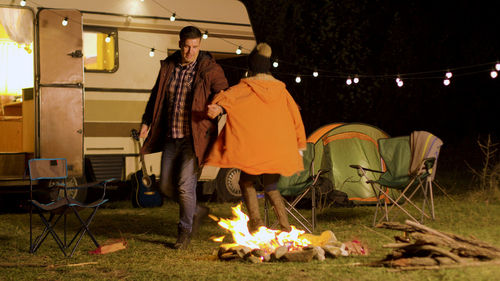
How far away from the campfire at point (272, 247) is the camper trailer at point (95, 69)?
3152 millimetres

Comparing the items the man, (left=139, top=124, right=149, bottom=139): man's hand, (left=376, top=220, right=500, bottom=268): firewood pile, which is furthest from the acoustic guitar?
(left=376, top=220, right=500, bottom=268): firewood pile

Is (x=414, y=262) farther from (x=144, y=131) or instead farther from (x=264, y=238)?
(x=144, y=131)

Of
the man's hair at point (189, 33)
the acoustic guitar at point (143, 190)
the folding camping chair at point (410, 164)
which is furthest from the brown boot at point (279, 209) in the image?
the acoustic guitar at point (143, 190)

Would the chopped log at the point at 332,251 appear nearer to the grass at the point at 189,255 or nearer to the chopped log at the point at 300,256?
the grass at the point at 189,255

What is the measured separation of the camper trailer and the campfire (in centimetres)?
315

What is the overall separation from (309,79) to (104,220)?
827 centimetres

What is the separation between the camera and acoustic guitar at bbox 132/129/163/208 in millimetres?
7621

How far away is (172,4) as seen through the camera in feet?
26.0

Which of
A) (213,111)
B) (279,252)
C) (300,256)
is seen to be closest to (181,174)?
(213,111)

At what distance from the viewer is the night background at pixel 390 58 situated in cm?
1314

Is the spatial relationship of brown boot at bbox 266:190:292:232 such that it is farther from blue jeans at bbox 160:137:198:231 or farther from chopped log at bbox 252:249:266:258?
blue jeans at bbox 160:137:198:231

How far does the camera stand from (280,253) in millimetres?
4359

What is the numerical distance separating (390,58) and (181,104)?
31.3ft

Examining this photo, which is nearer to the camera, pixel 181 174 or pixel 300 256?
pixel 300 256
